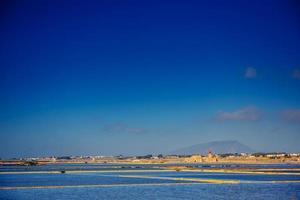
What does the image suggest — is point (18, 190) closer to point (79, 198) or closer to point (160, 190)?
point (79, 198)

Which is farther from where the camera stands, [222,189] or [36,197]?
[222,189]

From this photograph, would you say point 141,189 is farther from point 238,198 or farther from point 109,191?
point 238,198

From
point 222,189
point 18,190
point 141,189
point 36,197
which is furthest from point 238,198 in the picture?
point 18,190

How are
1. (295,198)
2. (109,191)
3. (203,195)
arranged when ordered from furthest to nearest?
(109,191) → (203,195) → (295,198)

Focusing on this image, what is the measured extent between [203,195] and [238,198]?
3.63 m

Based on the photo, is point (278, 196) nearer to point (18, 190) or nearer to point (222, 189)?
point (222, 189)

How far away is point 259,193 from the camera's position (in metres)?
41.9

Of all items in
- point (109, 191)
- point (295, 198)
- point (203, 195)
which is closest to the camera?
point (295, 198)

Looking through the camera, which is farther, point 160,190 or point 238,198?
point 160,190

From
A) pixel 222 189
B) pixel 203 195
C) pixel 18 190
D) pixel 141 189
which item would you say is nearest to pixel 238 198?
pixel 203 195

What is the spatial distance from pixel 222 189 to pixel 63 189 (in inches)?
587

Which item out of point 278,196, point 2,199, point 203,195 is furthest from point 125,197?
point 278,196

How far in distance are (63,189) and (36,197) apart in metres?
7.21

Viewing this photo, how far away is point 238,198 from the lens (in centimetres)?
3828
